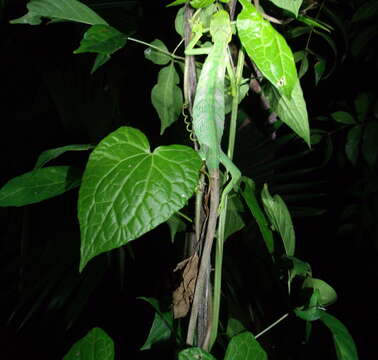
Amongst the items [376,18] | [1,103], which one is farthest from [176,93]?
[1,103]

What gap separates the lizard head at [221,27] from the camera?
303mm

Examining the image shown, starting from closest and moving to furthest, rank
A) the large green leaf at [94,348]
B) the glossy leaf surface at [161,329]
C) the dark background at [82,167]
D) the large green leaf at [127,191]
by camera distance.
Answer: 1. the large green leaf at [127,191]
2. the large green leaf at [94,348]
3. the glossy leaf surface at [161,329]
4. the dark background at [82,167]

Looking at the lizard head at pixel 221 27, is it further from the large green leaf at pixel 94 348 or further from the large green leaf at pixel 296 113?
the large green leaf at pixel 94 348

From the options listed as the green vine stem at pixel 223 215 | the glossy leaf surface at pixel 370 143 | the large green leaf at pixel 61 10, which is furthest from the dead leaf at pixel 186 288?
the glossy leaf surface at pixel 370 143

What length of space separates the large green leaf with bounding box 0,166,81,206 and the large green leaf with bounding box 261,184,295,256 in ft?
0.68

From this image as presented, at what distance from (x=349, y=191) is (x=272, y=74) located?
3.11 ft

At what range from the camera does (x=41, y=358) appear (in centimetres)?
124

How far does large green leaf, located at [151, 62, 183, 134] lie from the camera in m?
0.45

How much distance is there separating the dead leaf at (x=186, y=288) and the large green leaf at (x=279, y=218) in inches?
4.9

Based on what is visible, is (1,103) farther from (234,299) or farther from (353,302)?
(353,302)

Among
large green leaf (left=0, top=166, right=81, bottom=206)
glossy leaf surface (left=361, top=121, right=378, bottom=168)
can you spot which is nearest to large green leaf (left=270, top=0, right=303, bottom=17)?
large green leaf (left=0, top=166, right=81, bottom=206)

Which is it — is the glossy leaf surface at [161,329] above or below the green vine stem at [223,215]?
below

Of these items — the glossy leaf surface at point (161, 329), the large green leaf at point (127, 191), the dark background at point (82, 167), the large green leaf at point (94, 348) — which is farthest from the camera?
the dark background at point (82, 167)

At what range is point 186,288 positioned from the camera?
351mm
